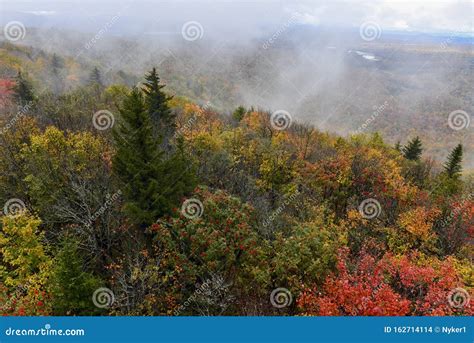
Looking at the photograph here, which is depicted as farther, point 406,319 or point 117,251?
point 117,251

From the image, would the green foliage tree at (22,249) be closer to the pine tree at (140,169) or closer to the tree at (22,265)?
the tree at (22,265)

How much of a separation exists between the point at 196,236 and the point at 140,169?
6221 mm

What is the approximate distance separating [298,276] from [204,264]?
18.8ft

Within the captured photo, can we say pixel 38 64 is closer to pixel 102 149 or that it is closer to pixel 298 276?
pixel 102 149

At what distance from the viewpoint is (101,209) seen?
25516mm

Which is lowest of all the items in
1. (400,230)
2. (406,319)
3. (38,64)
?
(406,319)

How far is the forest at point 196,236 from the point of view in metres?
20.0

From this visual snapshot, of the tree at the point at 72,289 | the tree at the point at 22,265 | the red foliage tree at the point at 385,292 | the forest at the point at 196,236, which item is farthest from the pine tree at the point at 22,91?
the red foliage tree at the point at 385,292

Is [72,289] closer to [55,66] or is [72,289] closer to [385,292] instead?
[385,292]

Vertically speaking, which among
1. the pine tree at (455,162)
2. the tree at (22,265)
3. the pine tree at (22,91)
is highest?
the pine tree at (455,162)

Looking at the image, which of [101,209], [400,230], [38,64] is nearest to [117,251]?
[101,209]

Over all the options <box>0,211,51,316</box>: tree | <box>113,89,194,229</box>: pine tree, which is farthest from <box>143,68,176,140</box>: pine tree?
<box>0,211,51,316</box>: tree

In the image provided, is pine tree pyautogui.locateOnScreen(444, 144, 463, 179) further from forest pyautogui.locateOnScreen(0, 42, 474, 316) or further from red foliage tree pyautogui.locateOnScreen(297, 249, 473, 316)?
red foliage tree pyautogui.locateOnScreen(297, 249, 473, 316)

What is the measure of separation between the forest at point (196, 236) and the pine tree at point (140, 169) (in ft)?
0.31
